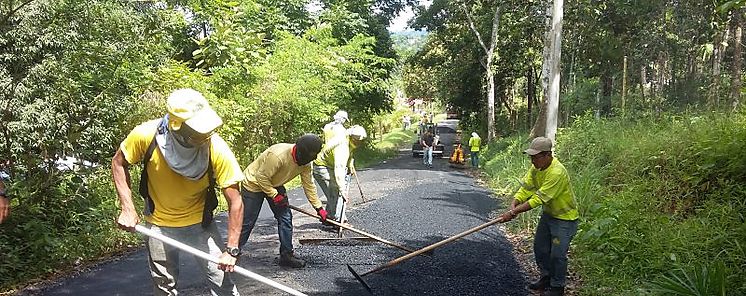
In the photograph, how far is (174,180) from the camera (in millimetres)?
3094

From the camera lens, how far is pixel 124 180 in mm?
3078

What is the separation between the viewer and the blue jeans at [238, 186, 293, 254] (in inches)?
203

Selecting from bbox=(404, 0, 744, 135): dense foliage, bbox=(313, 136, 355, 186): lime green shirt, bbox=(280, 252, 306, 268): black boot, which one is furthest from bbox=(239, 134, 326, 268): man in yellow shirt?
bbox=(404, 0, 744, 135): dense foliage

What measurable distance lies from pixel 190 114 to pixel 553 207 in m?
3.05

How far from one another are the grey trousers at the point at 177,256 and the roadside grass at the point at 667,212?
2.88 metres

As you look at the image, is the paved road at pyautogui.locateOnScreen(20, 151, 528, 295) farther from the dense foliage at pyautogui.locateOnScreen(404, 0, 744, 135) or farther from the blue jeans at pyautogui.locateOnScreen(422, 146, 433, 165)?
the blue jeans at pyautogui.locateOnScreen(422, 146, 433, 165)

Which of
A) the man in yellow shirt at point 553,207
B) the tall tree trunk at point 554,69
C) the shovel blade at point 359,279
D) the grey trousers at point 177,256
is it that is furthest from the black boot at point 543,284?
the tall tree trunk at point 554,69

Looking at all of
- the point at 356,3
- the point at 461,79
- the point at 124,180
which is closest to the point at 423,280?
the point at 124,180

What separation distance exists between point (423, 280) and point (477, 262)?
36.4 inches

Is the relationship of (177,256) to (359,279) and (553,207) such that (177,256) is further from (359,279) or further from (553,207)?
(553,207)

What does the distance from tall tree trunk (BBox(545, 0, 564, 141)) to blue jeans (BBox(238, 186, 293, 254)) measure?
6065 mm

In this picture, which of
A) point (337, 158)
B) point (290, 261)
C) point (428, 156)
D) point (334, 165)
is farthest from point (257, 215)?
point (428, 156)

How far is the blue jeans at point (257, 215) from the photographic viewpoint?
516 centimetres

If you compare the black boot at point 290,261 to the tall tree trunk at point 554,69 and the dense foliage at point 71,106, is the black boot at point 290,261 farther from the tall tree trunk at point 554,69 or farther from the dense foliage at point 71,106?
the tall tree trunk at point 554,69
